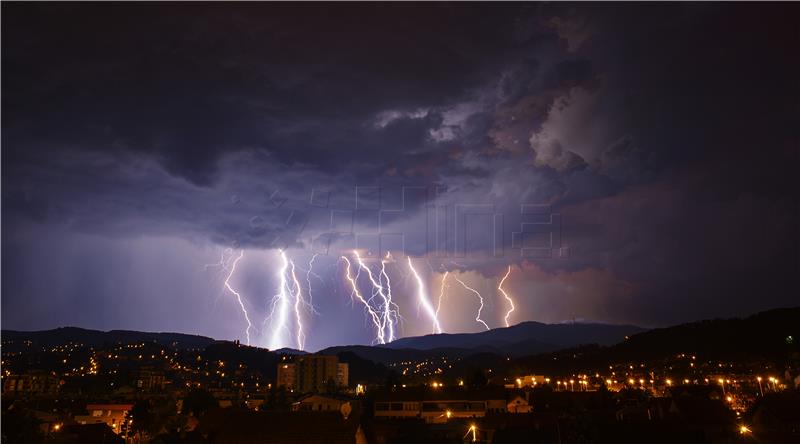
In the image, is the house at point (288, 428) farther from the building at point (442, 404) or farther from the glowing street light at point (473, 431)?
the building at point (442, 404)

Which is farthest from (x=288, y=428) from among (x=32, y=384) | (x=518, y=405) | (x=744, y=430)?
(x=32, y=384)

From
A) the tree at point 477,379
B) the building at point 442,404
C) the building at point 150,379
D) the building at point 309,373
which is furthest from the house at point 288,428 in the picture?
the building at point 150,379

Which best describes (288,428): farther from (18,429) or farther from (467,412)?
(467,412)

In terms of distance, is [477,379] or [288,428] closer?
[288,428]

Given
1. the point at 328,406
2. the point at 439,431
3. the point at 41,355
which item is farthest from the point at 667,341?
the point at 41,355

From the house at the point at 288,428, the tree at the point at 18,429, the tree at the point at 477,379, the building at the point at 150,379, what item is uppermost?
the house at the point at 288,428

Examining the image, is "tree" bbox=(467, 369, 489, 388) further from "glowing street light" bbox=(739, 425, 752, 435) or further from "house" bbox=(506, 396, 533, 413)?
"glowing street light" bbox=(739, 425, 752, 435)
